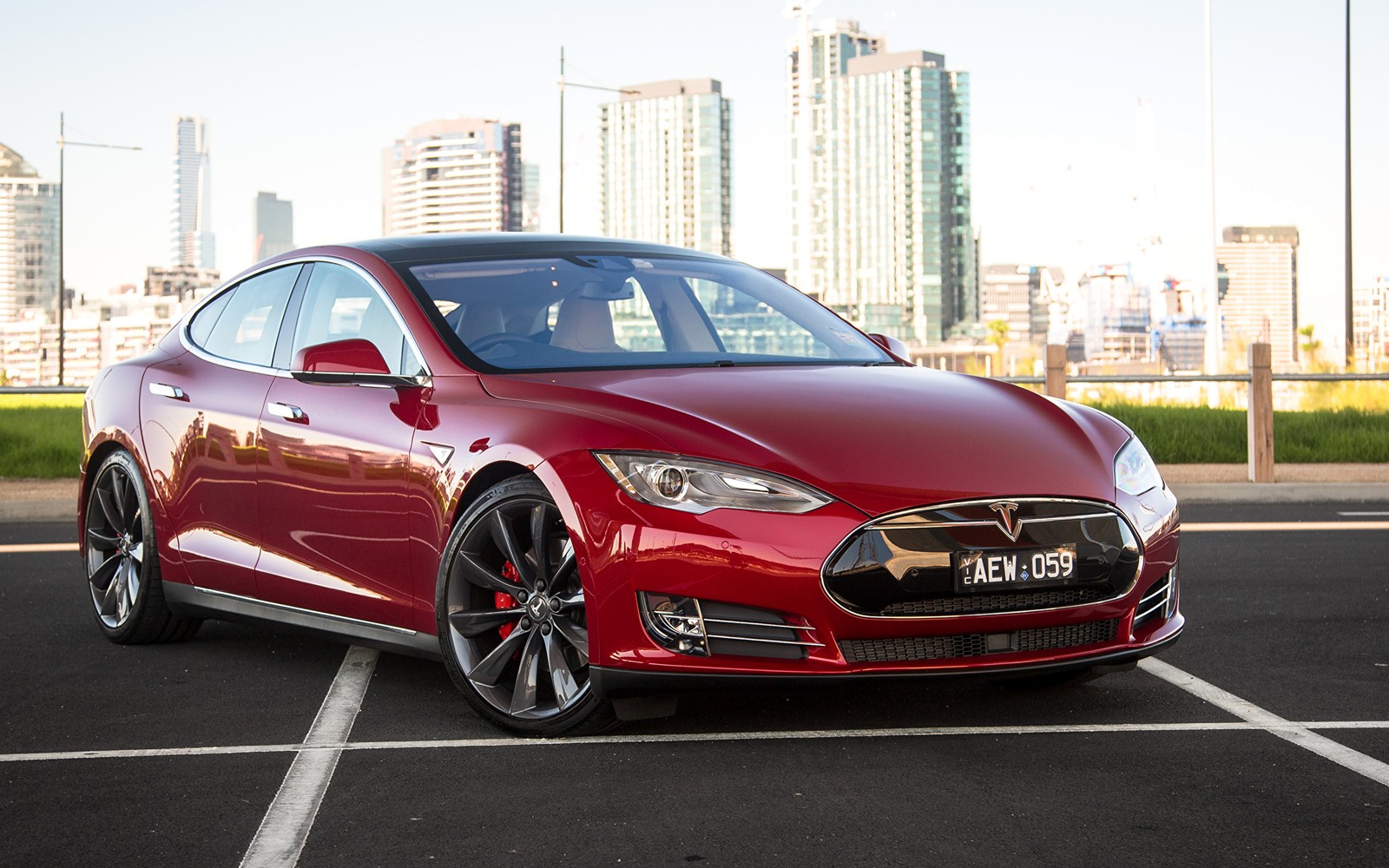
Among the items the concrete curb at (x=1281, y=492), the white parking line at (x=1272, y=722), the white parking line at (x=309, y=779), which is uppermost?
the concrete curb at (x=1281, y=492)

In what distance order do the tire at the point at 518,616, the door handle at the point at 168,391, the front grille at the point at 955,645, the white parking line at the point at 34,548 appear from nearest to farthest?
the front grille at the point at 955,645 → the tire at the point at 518,616 → the door handle at the point at 168,391 → the white parking line at the point at 34,548

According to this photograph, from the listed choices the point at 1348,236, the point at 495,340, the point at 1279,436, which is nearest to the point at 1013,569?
the point at 495,340

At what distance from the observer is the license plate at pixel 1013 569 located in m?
4.38

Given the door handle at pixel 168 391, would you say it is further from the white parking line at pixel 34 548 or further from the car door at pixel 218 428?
the white parking line at pixel 34 548

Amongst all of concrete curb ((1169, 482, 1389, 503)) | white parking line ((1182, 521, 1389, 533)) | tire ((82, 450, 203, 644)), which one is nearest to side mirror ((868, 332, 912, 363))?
tire ((82, 450, 203, 644))

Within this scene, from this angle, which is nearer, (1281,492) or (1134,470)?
(1134,470)

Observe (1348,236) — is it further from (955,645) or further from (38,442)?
(955,645)

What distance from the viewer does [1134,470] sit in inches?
196

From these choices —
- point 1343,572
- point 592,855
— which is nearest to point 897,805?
point 592,855

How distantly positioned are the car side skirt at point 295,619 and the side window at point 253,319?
0.89m

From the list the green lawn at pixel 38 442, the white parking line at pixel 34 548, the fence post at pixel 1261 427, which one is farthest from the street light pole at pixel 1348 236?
the white parking line at pixel 34 548

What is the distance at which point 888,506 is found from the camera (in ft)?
14.3

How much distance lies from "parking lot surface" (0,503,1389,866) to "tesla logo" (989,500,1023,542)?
0.43 m

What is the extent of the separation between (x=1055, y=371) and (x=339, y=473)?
10.9 meters
